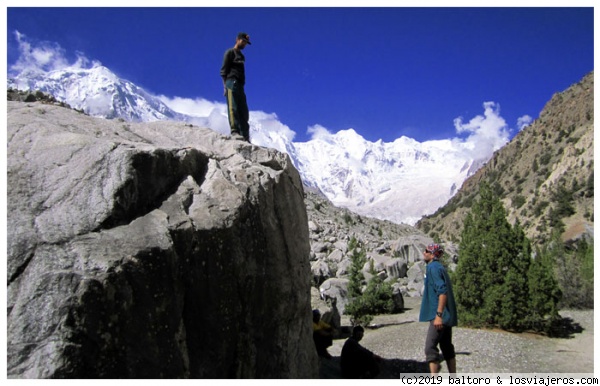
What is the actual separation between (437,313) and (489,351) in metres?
7.06

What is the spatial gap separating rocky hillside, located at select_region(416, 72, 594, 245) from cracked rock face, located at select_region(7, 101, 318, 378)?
1581 inches

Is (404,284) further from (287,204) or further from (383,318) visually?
(287,204)

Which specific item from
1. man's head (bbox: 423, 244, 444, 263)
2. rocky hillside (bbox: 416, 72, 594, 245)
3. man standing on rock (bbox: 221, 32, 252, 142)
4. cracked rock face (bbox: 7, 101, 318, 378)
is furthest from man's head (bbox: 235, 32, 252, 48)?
rocky hillside (bbox: 416, 72, 594, 245)

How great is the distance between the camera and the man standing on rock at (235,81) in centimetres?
962

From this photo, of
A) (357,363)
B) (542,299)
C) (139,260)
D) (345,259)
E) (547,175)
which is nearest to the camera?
(139,260)

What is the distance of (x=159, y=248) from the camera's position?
527 cm

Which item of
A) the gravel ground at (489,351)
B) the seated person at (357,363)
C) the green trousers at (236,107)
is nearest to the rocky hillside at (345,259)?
the gravel ground at (489,351)

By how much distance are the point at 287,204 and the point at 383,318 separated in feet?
48.4

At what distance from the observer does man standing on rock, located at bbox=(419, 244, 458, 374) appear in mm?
6949

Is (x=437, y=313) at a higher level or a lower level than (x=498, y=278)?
lower

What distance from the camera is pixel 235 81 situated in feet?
31.5

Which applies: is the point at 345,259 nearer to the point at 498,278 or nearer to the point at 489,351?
the point at 498,278

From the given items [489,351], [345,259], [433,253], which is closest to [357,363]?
[433,253]

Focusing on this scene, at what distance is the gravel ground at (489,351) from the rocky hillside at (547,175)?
29.4m
